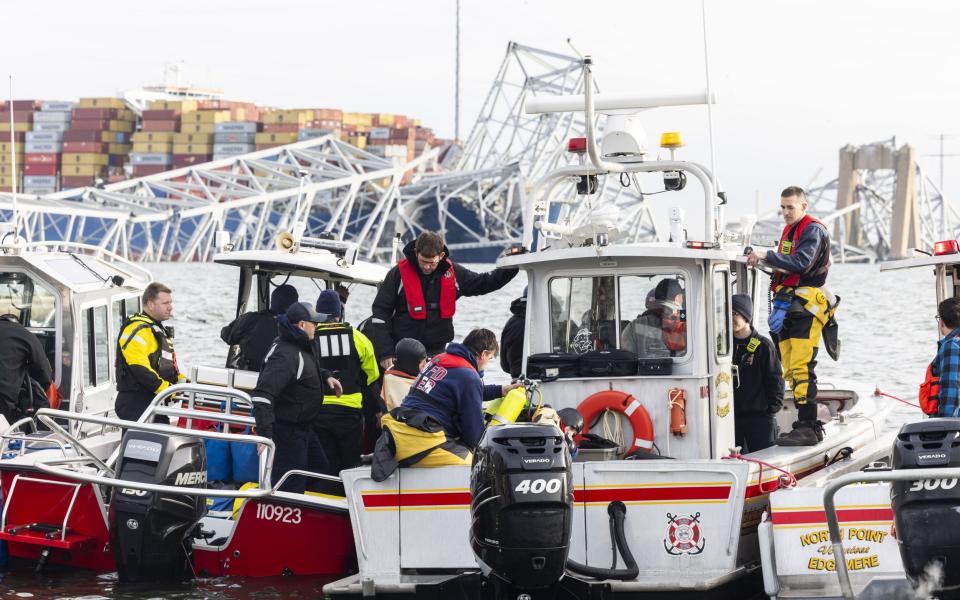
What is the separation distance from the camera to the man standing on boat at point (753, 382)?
8789mm

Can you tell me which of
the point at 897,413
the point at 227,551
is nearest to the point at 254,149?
the point at 897,413

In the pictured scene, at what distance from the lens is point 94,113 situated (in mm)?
139000

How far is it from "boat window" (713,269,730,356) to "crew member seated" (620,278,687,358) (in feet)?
0.77

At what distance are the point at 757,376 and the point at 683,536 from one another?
1865 millimetres

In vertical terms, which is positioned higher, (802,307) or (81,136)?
(81,136)

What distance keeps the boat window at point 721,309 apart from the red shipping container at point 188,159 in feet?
414

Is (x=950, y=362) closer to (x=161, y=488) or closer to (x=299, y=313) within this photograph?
(x=299, y=313)

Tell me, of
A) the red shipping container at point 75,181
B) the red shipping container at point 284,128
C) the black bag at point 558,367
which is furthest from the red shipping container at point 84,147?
the black bag at point 558,367

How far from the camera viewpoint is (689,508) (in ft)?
23.9

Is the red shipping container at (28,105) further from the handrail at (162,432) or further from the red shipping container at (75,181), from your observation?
the handrail at (162,432)

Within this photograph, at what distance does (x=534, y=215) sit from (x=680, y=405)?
5.71 ft

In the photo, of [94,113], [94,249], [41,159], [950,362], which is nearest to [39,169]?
[41,159]

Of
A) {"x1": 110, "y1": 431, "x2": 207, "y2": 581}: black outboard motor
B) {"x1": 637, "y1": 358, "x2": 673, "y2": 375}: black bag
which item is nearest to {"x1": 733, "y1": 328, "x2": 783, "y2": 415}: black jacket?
{"x1": 637, "y1": 358, "x2": 673, "y2": 375}: black bag

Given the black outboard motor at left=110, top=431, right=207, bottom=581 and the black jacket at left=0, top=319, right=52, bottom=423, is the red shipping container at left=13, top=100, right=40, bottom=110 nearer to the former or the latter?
the black jacket at left=0, top=319, right=52, bottom=423
